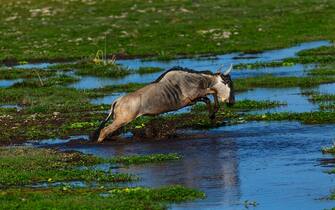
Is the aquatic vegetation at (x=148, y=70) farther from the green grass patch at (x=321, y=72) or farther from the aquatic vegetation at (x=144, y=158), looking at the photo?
the aquatic vegetation at (x=144, y=158)

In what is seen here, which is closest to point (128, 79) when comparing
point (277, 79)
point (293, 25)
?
point (277, 79)

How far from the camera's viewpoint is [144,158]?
20.4m

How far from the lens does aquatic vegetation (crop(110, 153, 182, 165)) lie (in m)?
20.2

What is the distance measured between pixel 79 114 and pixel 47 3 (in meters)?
40.4

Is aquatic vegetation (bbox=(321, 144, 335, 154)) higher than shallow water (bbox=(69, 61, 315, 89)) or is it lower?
higher

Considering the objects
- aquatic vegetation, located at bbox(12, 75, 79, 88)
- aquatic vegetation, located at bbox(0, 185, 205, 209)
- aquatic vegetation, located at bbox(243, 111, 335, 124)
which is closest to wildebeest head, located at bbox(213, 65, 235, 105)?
aquatic vegetation, located at bbox(243, 111, 335, 124)

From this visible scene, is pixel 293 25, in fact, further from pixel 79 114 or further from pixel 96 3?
pixel 79 114

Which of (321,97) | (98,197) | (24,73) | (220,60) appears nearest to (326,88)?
(321,97)

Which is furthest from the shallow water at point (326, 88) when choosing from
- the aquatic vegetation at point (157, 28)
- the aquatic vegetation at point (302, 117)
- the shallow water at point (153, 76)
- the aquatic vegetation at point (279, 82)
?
the aquatic vegetation at point (157, 28)

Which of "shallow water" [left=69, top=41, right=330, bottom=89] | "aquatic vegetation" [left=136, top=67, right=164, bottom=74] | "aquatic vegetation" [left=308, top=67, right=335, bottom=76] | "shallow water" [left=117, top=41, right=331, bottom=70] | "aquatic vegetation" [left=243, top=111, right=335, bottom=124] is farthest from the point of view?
"shallow water" [left=117, top=41, right=331, bottom=70]

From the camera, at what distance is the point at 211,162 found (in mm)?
19953

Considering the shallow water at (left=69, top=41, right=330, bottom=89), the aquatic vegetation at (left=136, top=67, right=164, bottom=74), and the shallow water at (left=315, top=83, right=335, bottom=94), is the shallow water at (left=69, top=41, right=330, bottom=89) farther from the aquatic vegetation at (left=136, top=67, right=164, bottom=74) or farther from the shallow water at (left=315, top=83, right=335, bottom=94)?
the shallow water at (left=315, top=83, right=335, bottom=94)

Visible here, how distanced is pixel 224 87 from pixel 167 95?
6.43 feet

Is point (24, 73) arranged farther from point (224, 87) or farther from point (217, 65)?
point (224, 87)
